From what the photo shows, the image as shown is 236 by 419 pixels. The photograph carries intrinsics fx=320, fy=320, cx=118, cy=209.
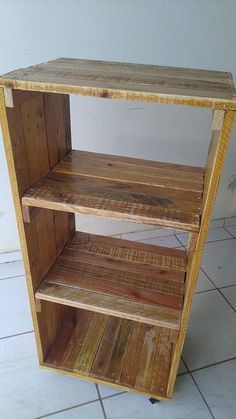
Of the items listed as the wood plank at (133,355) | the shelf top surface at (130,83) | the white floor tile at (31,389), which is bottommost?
the white floor tile at (31,389)

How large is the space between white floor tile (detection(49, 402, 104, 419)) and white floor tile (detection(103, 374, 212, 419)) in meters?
0.03

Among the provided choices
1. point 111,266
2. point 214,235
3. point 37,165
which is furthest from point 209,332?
point 37,165

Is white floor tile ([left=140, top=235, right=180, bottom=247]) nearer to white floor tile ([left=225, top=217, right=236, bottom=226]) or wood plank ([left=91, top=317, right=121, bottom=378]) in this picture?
white floor tile ([left=225, top=217, right=236, bottom=226])

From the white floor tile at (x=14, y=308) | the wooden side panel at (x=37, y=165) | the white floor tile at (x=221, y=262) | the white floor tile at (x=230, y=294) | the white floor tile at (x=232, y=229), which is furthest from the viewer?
the white floor tile at (x=232, y=229)

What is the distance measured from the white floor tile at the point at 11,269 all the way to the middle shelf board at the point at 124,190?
85cm

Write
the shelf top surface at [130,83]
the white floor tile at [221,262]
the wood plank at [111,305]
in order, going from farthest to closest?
the white floor tile at [221,262] < the wood plank at [111,305] < the shelf top surface at [130,83]

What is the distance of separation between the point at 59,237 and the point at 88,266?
0.15 metres

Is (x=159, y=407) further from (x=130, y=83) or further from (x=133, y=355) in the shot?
(x=130, y=83)

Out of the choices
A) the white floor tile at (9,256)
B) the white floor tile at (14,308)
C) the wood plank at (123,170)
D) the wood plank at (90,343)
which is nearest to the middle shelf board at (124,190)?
the wood plank at (123,170)

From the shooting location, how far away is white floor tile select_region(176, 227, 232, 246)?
6.18 feet

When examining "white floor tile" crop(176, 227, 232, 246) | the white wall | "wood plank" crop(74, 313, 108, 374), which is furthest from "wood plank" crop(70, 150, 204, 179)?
"white floor tile" crop(176, 227, 232, 246)

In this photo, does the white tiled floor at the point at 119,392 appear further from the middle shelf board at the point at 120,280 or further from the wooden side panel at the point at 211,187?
the middle shelf board at the point at 120,280

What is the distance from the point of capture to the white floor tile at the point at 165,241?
184cm

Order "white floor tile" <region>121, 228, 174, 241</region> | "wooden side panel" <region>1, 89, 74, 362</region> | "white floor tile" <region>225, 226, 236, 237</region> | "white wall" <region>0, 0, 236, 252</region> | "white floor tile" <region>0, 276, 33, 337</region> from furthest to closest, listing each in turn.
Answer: "white floor tile" <region>225, 226, 236, 237</region> → "white floor tile" <region>121, 228, 174, 241</region> → "white floor tile" <region>0, 276, 33, 337</region> → "white wall" <region>0, 0, 236, 252</region> → "wooden side panel" <region>1, 89, 74, 362</region>
